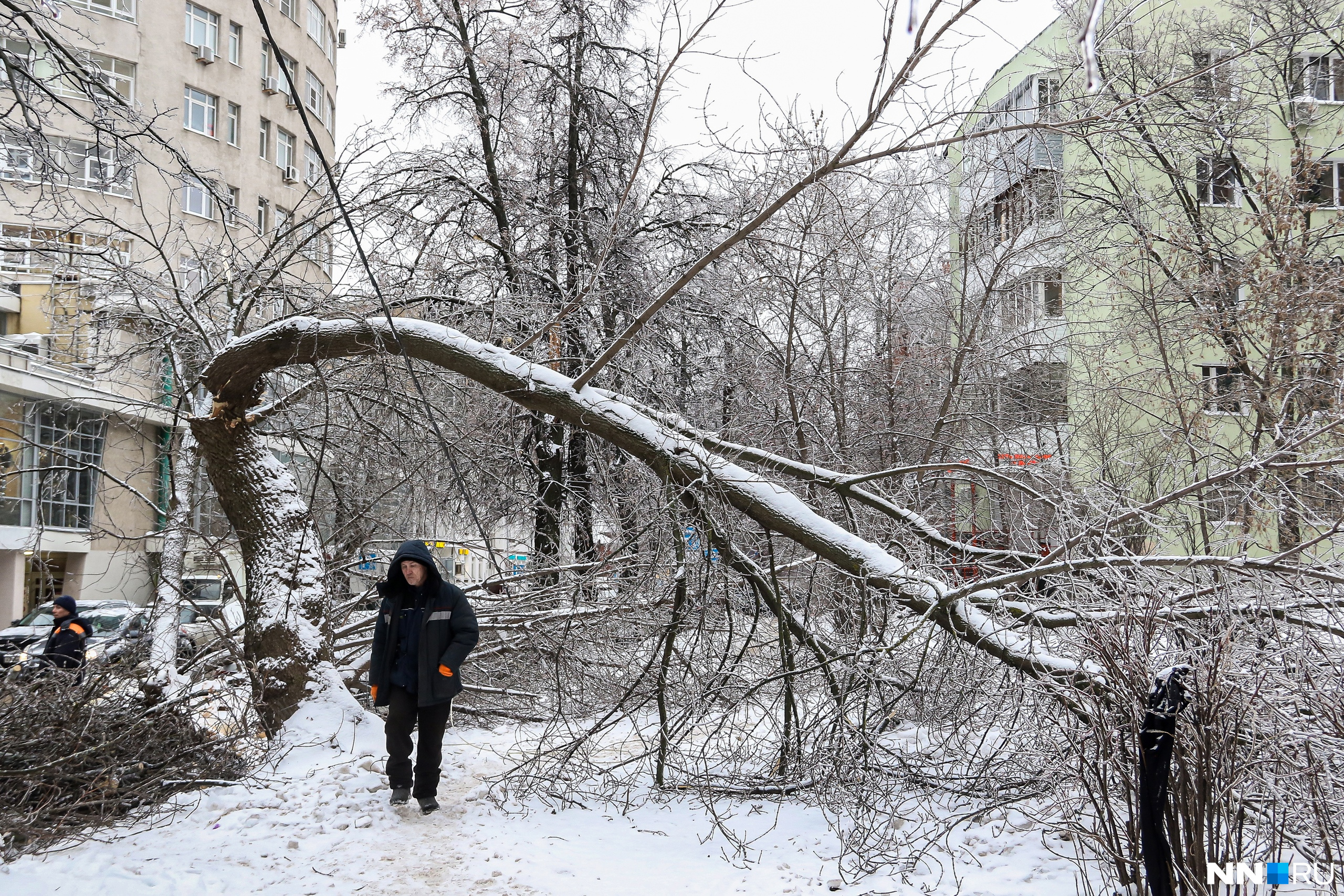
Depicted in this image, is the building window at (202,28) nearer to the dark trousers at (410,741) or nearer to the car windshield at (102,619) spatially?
the car windshield at (102,619)

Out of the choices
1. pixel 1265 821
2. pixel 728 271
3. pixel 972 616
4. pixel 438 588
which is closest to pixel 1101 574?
pixel 972 616

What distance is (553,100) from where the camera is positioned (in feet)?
43.5

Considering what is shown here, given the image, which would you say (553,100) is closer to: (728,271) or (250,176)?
(728,271)

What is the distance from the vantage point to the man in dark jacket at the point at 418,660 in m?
5.61

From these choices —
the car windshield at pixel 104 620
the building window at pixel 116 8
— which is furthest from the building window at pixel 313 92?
the car windshield at pixel 104 620

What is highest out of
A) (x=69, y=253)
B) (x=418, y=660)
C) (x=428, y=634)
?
(x=69, y=253)

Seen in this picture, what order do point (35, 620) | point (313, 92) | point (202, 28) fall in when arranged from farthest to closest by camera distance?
point (313, 92) < point (202, 28) < point (35, 620)

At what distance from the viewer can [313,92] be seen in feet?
107

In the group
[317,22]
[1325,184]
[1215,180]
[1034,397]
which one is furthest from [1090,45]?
[317,22]

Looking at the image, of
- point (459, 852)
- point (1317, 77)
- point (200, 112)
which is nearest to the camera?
point (459, 852)

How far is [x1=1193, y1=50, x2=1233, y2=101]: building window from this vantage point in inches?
167

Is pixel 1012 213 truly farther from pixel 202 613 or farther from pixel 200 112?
pixel 200 112

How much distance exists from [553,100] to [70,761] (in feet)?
33.9

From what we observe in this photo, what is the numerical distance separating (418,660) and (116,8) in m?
27.5
